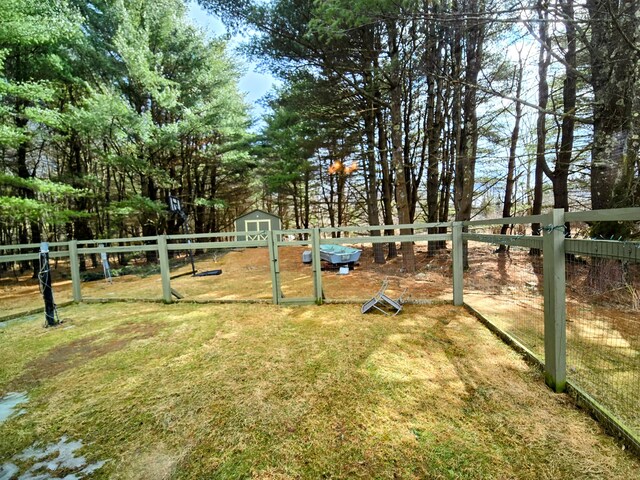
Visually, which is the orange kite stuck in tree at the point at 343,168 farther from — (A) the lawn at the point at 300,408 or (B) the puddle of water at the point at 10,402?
(B) the puddle of water at the point at 10,402

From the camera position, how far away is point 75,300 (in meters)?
5.12

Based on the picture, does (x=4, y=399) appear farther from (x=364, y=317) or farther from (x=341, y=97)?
(x=341, y=97)

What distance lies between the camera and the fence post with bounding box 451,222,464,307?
12.2 ft

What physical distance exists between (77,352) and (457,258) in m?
4.74

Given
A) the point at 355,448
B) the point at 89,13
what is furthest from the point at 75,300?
the point at 89,13

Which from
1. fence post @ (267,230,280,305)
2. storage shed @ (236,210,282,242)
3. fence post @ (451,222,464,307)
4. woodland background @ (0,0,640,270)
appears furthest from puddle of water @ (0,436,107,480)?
storage shed @ (236,210,282,242)

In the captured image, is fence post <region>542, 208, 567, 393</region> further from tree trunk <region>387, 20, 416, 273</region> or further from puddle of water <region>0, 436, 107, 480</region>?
tree trunk <region>387, 20, 416, 273</region>

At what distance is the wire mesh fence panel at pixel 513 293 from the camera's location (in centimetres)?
305

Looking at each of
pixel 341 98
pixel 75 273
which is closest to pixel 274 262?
pixel 75 273

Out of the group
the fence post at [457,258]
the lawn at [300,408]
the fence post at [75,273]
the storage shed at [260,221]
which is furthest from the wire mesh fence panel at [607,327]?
the storage shed at [260,221]

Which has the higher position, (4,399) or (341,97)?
(341,97)

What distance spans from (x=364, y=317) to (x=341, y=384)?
157 centimetres

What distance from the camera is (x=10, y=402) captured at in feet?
6.75

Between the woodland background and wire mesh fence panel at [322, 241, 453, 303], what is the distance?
1.98 feet
